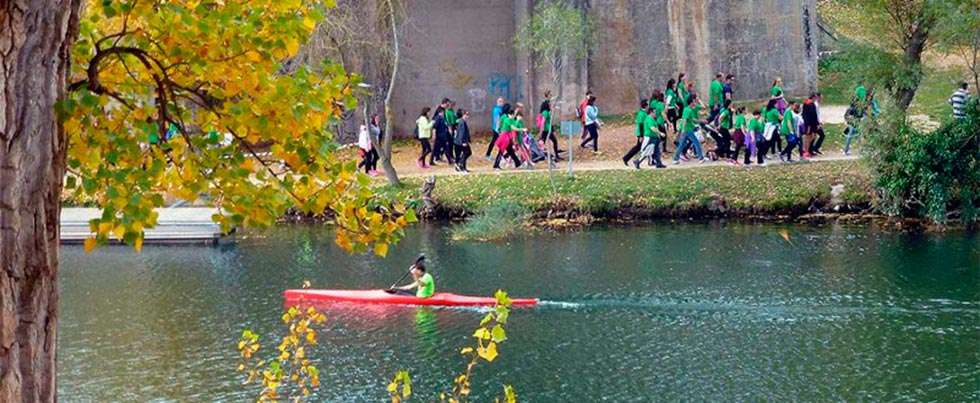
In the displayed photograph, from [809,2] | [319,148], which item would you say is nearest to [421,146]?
[809,2]

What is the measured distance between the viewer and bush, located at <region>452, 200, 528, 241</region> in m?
26.6

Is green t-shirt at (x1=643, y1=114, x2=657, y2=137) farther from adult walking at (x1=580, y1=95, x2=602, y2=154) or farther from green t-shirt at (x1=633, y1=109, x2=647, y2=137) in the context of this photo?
adult walking at (x1=580, y1=95, x2=602, y2=154)

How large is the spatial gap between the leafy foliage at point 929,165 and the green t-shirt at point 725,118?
3.68 m

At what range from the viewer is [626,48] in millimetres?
35062

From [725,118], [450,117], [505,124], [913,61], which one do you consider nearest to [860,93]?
[913,61]

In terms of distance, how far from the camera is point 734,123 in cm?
3020

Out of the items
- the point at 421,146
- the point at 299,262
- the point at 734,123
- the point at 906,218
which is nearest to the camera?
the point at 299,262

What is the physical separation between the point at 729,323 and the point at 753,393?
3308mm

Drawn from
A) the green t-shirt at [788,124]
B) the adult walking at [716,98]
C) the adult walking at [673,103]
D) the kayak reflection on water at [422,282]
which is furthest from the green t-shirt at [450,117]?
the kayak reflection on water at [422,282]

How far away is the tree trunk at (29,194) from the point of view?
5512mm

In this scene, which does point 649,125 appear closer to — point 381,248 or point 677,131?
point 677,131

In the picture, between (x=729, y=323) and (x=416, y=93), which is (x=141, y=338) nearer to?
(x=729, y=323)

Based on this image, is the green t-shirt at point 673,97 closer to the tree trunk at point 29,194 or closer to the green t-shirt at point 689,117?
the green t-shirt at point 689,117

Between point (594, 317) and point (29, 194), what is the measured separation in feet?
48.8
